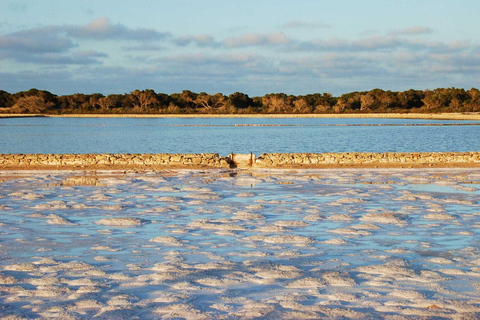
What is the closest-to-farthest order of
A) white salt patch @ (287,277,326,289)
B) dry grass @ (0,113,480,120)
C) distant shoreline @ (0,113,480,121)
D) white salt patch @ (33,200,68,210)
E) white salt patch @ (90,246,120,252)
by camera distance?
white salt patch @ (287,277,326,289)
white salt patch @ (90,246,120,252)
white salt patch @ (33,200,68,210)
dry grass @ (0,113,480,120)
distant shoreline @ (0,113,480,121)

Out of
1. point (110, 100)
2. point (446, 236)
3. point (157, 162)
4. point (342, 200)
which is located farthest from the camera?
point (110, 100)

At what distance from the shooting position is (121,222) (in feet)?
30.5

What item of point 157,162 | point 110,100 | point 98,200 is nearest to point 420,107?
point 110,100

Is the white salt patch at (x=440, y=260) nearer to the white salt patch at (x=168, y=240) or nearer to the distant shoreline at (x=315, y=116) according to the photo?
the white salt patch at (x=168, y=240)

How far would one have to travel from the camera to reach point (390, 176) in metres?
16.0

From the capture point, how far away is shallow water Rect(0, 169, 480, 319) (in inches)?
217

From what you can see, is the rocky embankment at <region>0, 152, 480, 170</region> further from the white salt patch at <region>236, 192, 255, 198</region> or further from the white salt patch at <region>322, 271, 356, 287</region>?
the white salt patch at <region>322, 271, 356, 287</region>

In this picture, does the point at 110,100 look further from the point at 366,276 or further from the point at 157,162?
the point at 366,276

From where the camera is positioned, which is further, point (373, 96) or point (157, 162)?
point (373, 96)

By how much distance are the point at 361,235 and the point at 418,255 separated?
122 centimetres

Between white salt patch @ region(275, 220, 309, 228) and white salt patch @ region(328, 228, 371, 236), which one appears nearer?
white salt patch @ region(328, 228, 371, 236)

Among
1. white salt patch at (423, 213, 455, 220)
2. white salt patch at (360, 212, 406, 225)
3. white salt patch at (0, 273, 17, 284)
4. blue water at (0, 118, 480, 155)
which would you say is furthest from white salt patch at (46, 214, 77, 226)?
blue water at (0, 118, 480, 155)

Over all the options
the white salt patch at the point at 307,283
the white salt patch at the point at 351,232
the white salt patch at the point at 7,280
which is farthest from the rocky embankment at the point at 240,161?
the white salt patch at the point at 307,283

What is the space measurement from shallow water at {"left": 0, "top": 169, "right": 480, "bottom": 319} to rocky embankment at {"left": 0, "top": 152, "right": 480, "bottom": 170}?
606 centimetres
